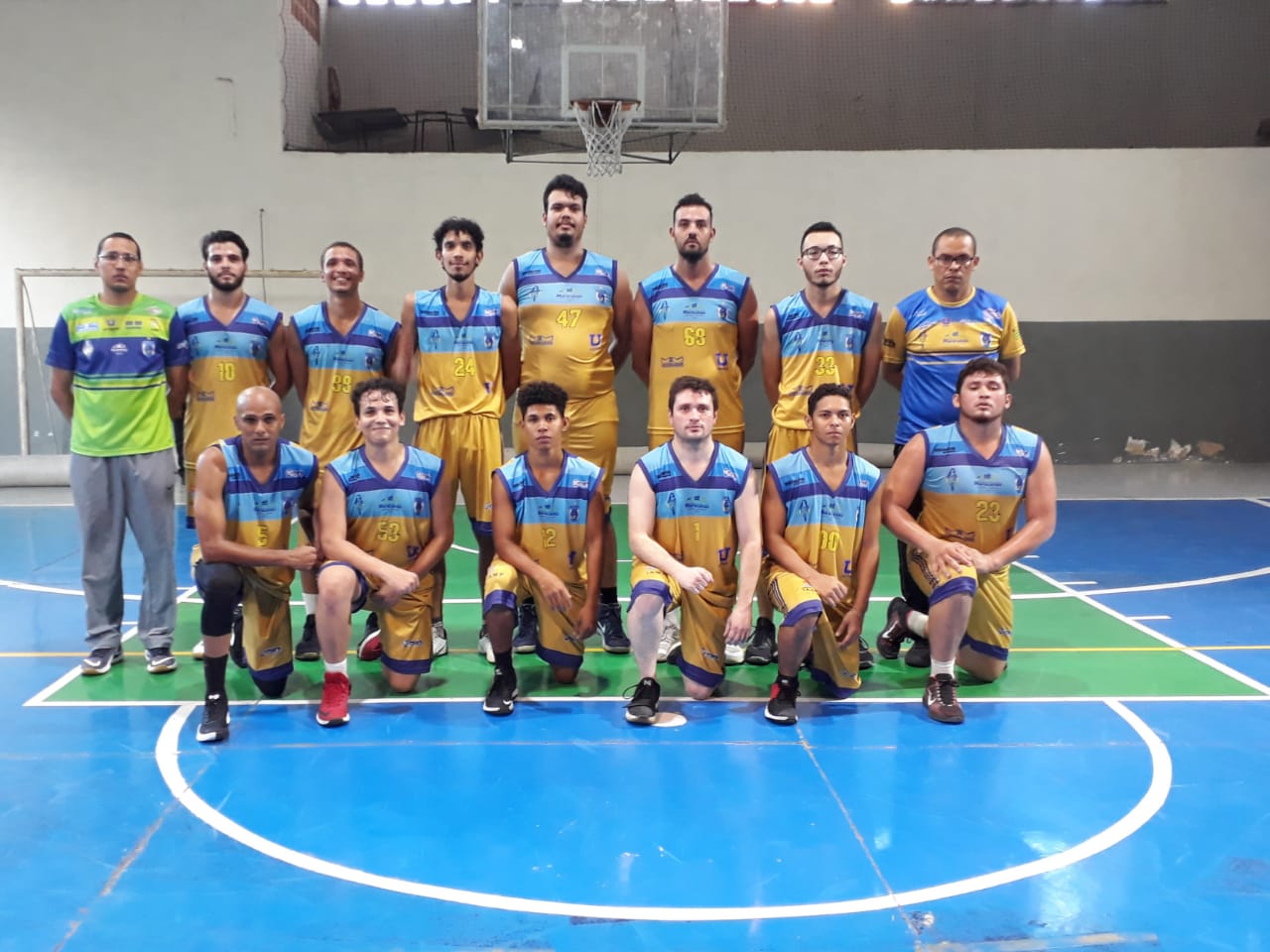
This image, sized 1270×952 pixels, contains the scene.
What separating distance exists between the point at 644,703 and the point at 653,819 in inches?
36.4

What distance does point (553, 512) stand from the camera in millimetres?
4766

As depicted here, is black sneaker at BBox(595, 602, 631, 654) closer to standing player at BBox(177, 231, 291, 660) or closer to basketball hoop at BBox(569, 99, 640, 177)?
standing player at BBox(177, 231, 291, 660)

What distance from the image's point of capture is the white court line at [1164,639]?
Answer: 193 inches

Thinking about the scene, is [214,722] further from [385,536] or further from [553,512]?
[553,512]

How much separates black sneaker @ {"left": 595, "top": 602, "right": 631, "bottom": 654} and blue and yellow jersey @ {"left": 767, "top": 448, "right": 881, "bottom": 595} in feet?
3.92

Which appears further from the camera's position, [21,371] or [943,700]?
[21,371]

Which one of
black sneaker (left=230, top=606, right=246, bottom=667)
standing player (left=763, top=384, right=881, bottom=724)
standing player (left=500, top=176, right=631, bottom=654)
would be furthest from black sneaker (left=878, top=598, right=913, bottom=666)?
black sneaker (left=230, top=606, right=246, bottom=667)

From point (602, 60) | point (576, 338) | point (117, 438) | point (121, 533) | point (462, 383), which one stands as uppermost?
point (602, 60)

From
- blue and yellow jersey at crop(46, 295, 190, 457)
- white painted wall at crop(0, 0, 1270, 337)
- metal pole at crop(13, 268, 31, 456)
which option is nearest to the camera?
blue and yellow jersey at crop(46, 295, 190, 457)

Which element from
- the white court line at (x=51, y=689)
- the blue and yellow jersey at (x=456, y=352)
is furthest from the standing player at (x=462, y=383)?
the white court line at (x=51, y=689)

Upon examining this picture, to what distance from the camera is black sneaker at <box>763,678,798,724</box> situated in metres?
4.37

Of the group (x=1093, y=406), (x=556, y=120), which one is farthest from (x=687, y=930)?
(x=1093, y=406)

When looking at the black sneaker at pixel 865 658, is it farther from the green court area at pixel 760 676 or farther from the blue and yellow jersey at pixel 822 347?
the blue and yellow jersey at pixel 822 347

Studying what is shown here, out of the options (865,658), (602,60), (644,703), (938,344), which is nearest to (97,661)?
(644,703)
